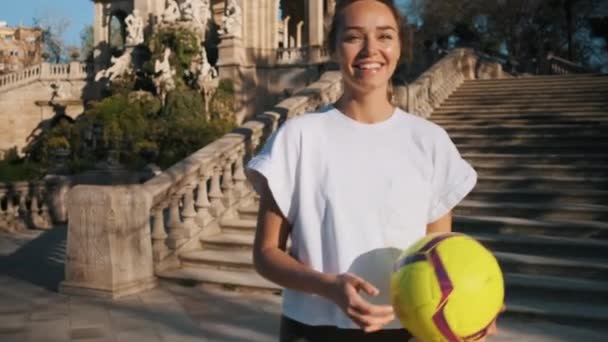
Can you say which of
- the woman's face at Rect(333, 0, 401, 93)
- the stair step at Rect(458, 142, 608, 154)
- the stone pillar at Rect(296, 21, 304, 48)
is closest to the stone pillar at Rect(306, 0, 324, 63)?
the stone pillar at Rect(296, 21, 304, 48)

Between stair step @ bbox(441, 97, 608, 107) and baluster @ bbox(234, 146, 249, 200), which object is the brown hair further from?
stair step @ bbox(441, 97, 608, 107)

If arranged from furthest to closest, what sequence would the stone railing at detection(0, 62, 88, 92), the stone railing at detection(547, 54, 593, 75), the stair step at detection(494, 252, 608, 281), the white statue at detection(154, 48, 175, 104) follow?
1. the stone railing at detection(0, 62, 88, 92)
2. the white statue at detection(154, 48, 175, 104)
3. the stone railing at detection(547, 54, 593, 75)
4. the stair step at detection(494, 252, 608, 281)

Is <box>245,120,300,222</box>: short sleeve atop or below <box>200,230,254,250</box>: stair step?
atop

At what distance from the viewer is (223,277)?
650 cm

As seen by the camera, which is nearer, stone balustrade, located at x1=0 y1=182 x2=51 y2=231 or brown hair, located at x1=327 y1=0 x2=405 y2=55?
brown hair, located at x1=327 y1=0 x2=405 y2=55

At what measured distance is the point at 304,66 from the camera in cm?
3108

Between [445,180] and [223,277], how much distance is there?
→ 4.86 meters

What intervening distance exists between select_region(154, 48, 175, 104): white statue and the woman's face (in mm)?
28390

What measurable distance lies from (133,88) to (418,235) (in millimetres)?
32014

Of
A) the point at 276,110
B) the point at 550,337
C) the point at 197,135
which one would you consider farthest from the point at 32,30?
the point at 550,337

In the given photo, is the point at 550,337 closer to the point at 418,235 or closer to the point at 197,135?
the point at 418,235

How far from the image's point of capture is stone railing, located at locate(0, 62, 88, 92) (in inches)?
1542

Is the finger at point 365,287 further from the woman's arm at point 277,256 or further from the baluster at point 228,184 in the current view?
the baluster at point 228,184

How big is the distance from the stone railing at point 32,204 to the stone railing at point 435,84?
6716mm
